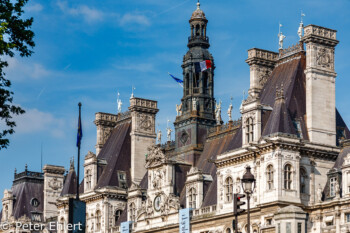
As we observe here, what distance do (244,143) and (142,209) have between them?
17235mm

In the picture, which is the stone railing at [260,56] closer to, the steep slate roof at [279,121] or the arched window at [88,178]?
the steep slate roof at [279,121]

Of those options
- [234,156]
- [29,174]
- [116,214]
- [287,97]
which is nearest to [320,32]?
[287,97]

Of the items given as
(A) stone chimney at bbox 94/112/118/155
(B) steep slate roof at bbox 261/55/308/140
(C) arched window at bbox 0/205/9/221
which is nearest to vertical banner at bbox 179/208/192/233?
(B) steep slate roof at bbox 261/55/308/140

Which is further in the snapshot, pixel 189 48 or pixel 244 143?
pixel 189 48

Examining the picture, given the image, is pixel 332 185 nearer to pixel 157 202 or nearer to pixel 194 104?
pixel 157 202

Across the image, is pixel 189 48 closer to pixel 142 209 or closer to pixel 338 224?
pixel 142 209

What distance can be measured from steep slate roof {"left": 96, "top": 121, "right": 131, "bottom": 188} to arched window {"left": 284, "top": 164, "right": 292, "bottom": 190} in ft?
96.3

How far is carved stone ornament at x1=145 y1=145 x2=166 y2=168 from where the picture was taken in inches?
3445

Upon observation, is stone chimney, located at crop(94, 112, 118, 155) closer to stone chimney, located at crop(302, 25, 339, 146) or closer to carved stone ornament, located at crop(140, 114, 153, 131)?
carved stone ornament, located at crop(140, 114, 153, 131)

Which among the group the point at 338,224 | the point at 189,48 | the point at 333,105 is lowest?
the point at 338,224

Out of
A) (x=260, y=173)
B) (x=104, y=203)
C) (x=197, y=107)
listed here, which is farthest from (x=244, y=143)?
(x=104, y=203)

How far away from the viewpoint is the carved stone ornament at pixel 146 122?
100m

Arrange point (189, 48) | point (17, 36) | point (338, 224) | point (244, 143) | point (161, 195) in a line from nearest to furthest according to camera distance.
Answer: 1. point (17, 36)
2. point (338, 224)
3. point (244, 143)
4. point (161, 195)
5. point (189, 48)

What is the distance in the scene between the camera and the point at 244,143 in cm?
7612
